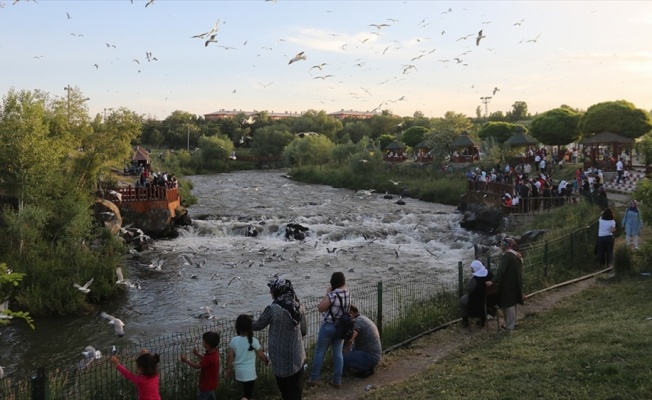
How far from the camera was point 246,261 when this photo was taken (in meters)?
23.5

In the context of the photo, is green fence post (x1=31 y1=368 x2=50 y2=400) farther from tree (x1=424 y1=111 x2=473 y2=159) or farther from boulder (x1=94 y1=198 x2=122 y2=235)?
tree (x1=424 y1=111 x2=473 y2=159)

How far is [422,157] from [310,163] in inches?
725

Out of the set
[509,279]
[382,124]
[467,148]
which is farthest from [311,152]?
[509,279]

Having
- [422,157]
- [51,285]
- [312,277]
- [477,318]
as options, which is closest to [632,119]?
[422,157]

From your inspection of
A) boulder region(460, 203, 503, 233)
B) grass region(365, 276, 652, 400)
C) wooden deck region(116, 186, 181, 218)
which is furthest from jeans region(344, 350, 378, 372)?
wooden deck region(116, 186, 181, 218)

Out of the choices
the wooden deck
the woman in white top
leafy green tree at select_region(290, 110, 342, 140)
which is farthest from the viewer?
leafy green tree at select_region(290, 110, 342, 140)

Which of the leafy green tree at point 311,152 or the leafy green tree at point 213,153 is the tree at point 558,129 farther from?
the leafy green tree at point 213,153

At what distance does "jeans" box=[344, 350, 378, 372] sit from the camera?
843cm

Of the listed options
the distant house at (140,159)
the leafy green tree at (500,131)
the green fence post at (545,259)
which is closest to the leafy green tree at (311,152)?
the leafy green tree at (500,131)

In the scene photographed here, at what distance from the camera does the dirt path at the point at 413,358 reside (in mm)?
7965

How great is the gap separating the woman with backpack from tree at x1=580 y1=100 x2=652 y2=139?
140 feet

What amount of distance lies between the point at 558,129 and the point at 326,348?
45.6 meters

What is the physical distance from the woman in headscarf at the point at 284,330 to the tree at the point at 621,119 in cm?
4392

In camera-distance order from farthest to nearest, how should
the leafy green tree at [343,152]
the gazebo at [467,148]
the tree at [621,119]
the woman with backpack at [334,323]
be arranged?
the leafy green tree at [343,152] → the gazebo at [467,148] → the tree at [621,119] → the woman with backpack at [334,323]
